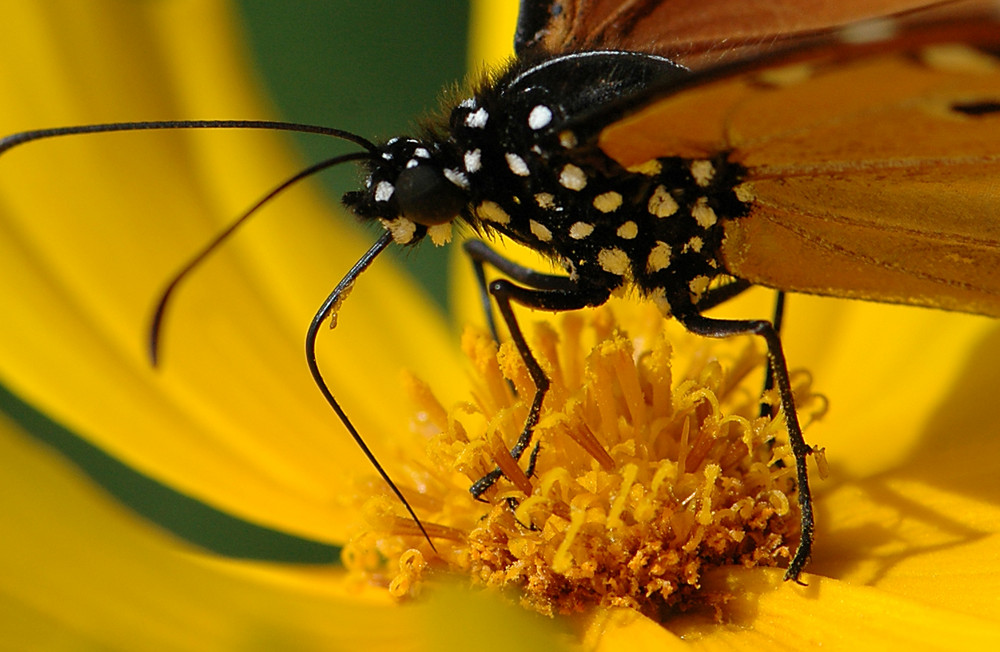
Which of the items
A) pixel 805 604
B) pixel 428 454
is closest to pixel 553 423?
pixel 428 454

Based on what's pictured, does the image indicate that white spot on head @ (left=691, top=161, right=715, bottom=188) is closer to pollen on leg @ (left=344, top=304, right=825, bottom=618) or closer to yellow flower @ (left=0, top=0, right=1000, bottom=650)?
pollen on leg @ (left=344, top=304, right=825, bottom=618)

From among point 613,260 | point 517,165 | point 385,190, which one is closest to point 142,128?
point 385,190

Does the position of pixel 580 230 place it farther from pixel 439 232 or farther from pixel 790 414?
pixel 790 414

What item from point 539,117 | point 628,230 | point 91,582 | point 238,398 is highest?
point 539,117

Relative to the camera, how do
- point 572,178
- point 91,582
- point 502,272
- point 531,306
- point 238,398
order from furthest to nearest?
1. point 238,398
2. point 502,272
3. point 531,306
4. point 572,178
5. point 91,582

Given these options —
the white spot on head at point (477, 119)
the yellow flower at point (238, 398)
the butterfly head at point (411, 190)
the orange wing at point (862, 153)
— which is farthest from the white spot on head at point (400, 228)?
the yellow flower at point (238, 398)

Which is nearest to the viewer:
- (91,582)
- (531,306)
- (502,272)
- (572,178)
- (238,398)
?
(91,582)

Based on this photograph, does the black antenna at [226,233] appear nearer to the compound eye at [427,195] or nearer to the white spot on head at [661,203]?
the compound eye at [427,195]
